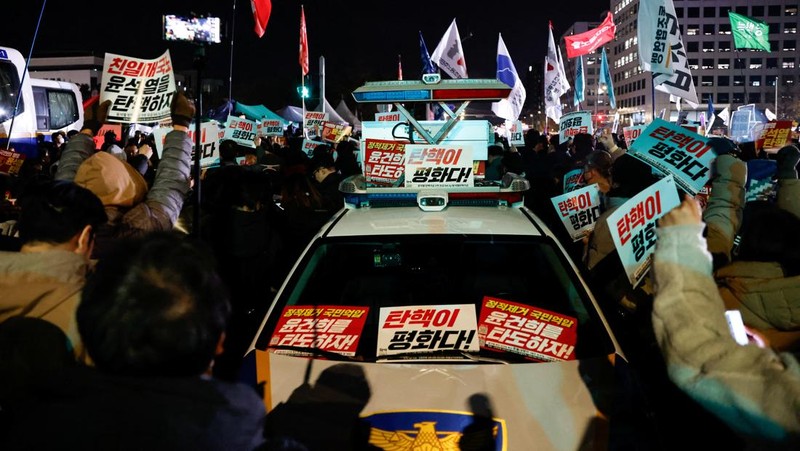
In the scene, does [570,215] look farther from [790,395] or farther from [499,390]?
[790,395]

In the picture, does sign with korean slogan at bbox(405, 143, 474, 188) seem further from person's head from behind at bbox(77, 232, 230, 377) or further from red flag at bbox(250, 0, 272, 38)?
red flag at bbox(250, 0, 272, 38)

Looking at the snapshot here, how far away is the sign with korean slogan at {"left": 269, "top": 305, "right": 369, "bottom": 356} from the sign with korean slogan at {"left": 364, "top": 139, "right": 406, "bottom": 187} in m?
2.20

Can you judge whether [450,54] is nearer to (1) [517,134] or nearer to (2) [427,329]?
(1) [517,134]

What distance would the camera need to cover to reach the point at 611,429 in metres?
2.86

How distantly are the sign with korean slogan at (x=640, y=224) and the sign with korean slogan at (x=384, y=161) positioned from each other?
2.07 meters

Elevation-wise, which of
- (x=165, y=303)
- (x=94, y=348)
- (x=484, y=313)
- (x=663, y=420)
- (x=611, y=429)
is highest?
(x=165, y=303)

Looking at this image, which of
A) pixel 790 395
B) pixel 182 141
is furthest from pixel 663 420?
pixel 182 141

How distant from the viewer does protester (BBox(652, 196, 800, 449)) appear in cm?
170

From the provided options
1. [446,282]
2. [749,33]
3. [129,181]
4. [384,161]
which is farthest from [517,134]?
[129,181]

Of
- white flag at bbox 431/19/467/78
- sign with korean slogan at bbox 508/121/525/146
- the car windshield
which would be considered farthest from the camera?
white flag at bbox 431/19/467/78

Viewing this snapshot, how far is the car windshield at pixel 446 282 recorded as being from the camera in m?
3.40

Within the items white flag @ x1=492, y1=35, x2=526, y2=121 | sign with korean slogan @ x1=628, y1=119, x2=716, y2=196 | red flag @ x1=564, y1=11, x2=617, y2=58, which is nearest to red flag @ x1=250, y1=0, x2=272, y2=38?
white flag @ x1=492, y1=35, x2=526, y2=121

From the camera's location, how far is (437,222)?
4.05 meters

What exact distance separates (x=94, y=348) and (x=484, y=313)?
2.21m
